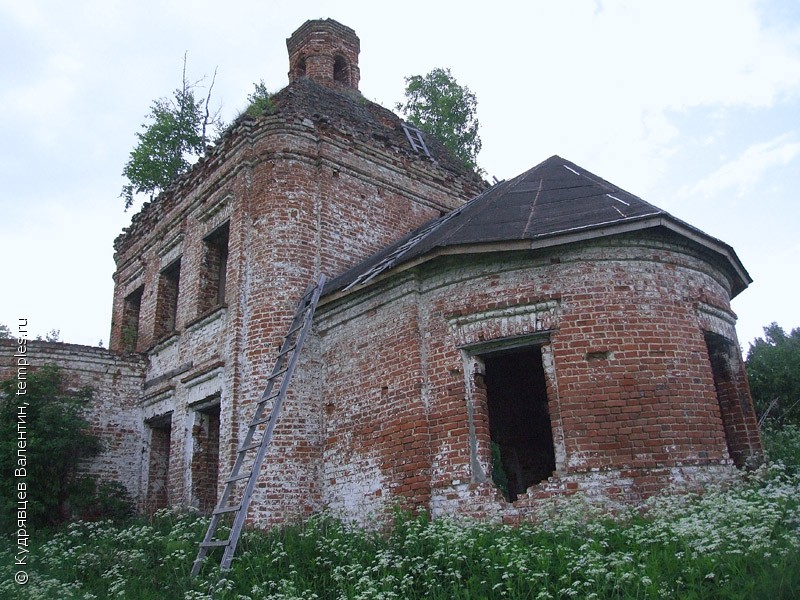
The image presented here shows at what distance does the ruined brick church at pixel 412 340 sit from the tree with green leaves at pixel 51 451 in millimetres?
460

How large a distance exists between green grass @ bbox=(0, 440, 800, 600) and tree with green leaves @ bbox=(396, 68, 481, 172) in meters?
15.9

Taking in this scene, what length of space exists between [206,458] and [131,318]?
18.2 feet

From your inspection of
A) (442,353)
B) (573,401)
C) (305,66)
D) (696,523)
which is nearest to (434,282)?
(442,353)

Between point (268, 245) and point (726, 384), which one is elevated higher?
point (268, 245)

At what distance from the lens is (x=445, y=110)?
21625 millimetres

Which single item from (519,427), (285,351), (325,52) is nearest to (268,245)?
(285,351)

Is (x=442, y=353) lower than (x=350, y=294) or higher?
lower

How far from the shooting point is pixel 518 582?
4.91 metres

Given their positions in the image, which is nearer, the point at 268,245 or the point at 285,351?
the point at 285,351

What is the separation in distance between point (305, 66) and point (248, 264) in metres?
7.89

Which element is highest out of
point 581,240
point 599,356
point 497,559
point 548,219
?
point 548,219

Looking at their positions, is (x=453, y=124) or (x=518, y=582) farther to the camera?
(x=453, y=124)

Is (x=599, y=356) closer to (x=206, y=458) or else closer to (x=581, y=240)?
(x=581, y=240)

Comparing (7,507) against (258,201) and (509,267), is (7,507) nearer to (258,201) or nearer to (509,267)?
(258,201)
